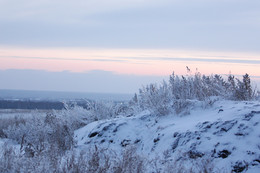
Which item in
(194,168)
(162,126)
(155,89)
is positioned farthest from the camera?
(155,89)

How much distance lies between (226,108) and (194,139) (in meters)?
1.43

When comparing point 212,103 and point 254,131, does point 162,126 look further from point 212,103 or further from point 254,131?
point 254,131

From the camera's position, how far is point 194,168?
17.1 feet

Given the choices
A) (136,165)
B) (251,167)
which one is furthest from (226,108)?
(136,165)

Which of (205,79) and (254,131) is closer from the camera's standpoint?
(254,131)

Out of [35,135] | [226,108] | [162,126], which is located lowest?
[35,135]

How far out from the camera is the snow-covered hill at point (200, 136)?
209 inches

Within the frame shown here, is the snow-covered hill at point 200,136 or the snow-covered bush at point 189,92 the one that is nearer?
the snow-covered hill at point 200,136

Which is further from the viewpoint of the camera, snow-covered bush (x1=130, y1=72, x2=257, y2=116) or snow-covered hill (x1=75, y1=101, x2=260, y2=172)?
snow-covered bush (x1=130, y1=72, x2=257, y2=116)

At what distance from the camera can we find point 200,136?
20.1 feet

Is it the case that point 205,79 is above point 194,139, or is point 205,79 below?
above

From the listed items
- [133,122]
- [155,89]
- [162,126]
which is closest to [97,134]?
[133,122]

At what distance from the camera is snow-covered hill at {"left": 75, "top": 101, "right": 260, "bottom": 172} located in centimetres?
531

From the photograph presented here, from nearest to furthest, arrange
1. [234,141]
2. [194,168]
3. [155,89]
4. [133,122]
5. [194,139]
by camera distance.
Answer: [194,168] < [234,141] < [194,139] < [133,122] < [155,89]
